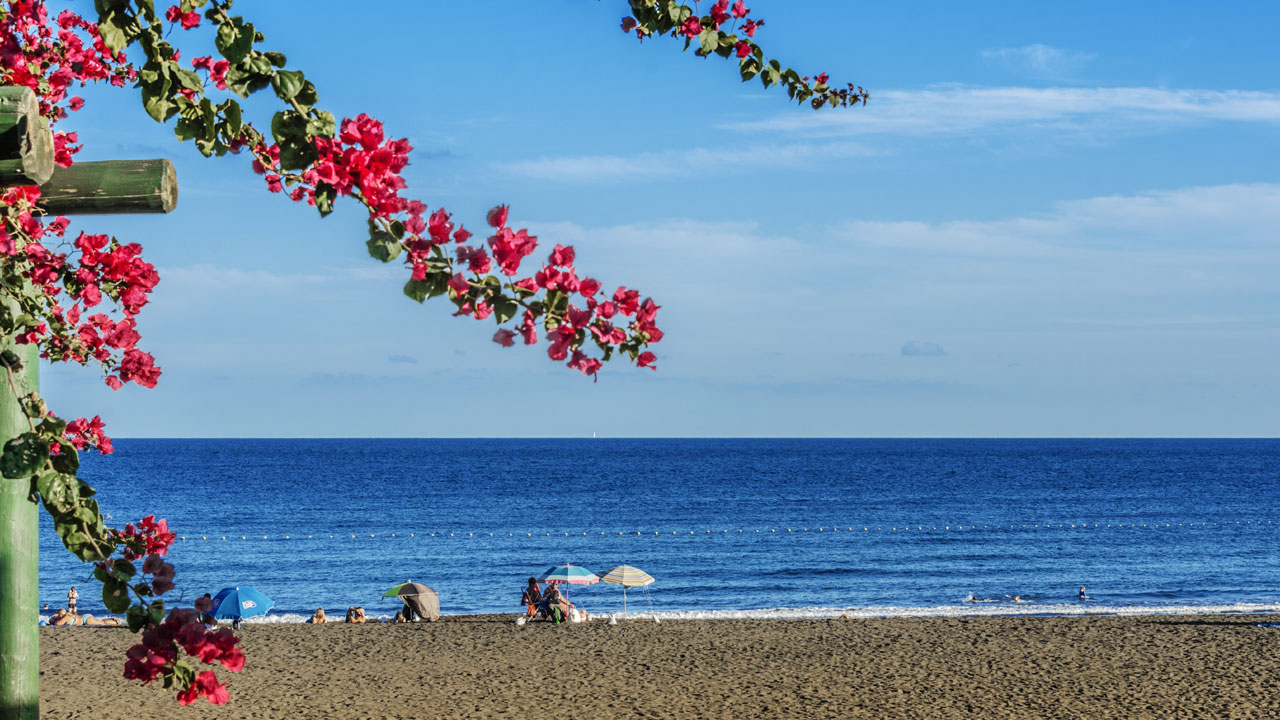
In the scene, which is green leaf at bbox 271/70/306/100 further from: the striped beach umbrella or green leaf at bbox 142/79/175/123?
the striped beach umbrella

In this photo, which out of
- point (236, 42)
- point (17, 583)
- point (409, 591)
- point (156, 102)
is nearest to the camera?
point (236, 42)

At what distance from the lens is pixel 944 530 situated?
196ft

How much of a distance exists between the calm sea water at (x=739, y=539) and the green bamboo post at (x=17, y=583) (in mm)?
26380

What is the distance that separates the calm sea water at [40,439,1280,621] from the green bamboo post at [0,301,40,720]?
26.4 metres

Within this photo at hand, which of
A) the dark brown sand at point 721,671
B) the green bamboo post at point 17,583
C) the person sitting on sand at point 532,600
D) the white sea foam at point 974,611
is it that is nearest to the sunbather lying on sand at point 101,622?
the dark brown sand at point 721,671

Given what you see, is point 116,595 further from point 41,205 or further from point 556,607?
point 556,607

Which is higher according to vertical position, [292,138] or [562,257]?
[292,138]

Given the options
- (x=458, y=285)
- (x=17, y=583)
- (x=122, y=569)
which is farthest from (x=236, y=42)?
(x=17, y=583)

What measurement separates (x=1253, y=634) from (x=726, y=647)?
408 inches

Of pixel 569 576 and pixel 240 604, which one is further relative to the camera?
pixel 569 576

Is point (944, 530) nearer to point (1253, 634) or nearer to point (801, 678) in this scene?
point (1253, 634)

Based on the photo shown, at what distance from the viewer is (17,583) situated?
4.29 meters

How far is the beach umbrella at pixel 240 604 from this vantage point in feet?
81.8

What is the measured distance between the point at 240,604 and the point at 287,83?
2508 cm
